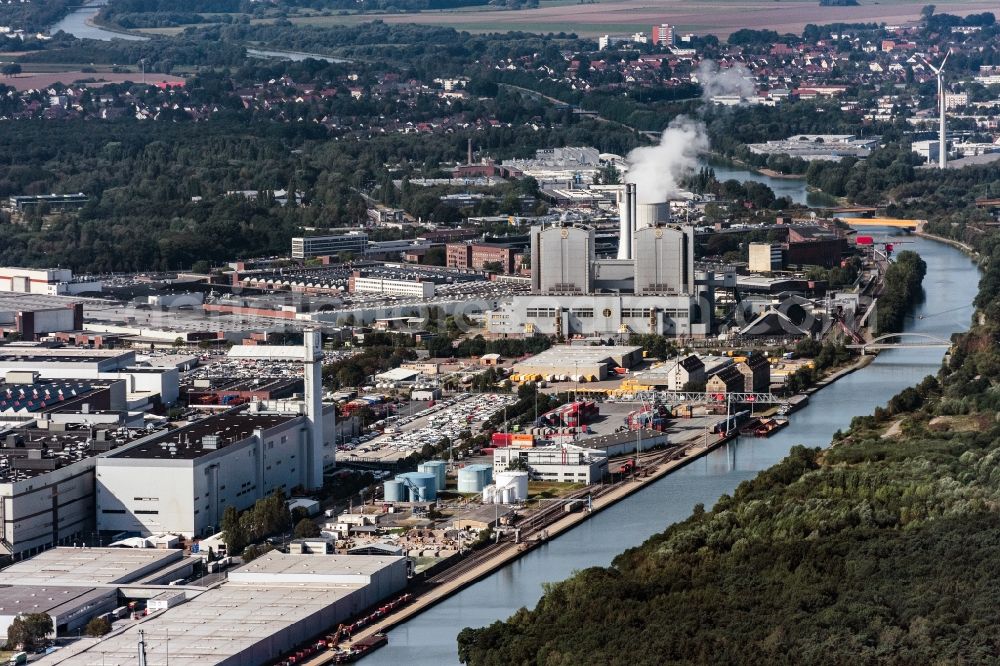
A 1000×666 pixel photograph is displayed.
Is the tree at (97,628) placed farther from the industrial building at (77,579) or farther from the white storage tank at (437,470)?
the white storage tank at (437,470)

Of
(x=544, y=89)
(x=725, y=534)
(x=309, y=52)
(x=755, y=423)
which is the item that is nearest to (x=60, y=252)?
(x=755, y=423)

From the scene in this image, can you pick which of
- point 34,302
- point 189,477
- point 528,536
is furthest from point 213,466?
point 34,302

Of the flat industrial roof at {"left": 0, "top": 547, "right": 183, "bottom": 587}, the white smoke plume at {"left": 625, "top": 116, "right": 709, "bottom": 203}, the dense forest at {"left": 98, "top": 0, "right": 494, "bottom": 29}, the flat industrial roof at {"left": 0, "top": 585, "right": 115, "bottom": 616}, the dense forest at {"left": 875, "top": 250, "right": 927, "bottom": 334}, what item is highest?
the dense forest at {"left": 98, "top": 0, "right": 494, "bottom": 29}

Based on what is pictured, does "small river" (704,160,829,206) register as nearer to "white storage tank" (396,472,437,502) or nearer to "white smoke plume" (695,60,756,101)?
"white smoke plume" (695,60,756,101)

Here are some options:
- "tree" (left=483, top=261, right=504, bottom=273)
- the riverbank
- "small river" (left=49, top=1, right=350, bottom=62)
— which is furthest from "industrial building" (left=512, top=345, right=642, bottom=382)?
"small river" (left=49, top=1, right=350, bottom=62)

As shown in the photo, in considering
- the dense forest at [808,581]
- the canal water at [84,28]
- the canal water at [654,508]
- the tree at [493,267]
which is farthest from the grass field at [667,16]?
the dense forest at [808,581]

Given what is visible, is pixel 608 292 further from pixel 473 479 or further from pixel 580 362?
pixel 473 479

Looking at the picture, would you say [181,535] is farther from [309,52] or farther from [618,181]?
[309,52]

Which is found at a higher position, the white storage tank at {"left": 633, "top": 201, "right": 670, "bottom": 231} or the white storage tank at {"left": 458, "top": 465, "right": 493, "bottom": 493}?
the white storage tank at {"left": 633, "top": 201, "right": 670, "bottom": 231}

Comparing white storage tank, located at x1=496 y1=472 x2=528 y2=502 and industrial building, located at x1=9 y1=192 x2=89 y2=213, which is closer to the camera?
white storage tank, located at x1=496 y1=472 x2=528 y2=502
